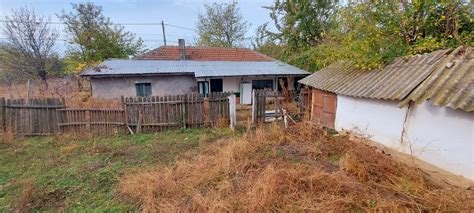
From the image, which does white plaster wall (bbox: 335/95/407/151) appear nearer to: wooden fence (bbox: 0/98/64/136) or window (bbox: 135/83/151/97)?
wooden fence (bbox: 0/98/64/136)

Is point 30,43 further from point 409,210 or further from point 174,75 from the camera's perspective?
point 409,210

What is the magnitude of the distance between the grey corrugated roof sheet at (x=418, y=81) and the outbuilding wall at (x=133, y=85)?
899 cm

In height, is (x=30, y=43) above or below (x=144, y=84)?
above

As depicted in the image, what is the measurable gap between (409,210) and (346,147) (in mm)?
2831

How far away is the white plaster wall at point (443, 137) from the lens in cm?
411

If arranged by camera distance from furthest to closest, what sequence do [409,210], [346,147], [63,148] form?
[63,148] < [346,147] < [409,210]

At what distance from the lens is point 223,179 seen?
4379mm

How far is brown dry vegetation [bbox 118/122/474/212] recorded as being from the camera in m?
3.38

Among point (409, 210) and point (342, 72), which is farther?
point (342, 72)

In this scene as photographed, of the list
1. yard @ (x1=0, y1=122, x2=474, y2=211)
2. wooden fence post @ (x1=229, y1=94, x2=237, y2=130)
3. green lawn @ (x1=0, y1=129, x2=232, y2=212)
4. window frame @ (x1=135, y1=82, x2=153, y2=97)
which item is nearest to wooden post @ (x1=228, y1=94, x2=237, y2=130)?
wooden fence post @ (x1=229, y1=94, x2=237, y2=130)

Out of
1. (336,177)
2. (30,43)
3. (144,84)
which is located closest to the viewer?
(336,177)

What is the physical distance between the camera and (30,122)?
7.57m

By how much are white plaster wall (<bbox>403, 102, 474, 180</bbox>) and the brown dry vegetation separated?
22.8 inches

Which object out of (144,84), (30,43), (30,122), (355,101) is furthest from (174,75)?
(30,43)
